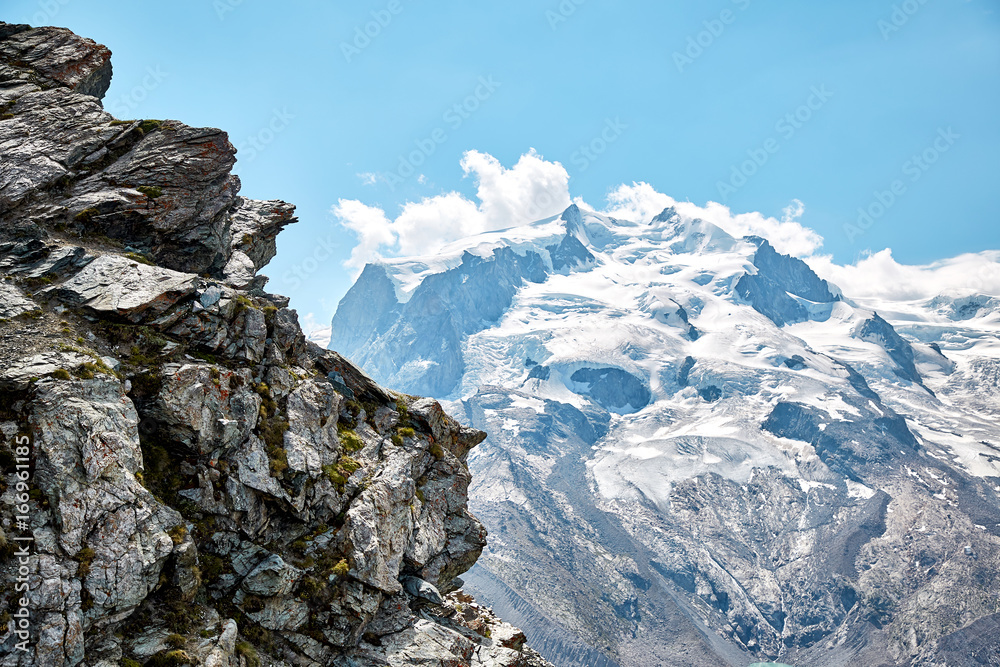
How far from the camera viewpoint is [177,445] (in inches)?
952

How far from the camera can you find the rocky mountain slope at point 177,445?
1973cm

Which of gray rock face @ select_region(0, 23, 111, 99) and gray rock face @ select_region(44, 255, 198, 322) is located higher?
gray rock face @ select_region(0, 23, 111, 99)

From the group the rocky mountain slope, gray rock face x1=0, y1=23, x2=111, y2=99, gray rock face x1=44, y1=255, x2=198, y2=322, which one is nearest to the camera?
the rocky mountain slope

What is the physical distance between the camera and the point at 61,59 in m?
35.8

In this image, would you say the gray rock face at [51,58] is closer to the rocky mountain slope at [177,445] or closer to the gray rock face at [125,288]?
the rocky mountain slope at [177,445]

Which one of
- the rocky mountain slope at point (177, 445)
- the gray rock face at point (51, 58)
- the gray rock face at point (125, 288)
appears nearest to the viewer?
the rocky mountain slope at point (177, 445)

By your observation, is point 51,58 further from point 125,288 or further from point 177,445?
point 177,445

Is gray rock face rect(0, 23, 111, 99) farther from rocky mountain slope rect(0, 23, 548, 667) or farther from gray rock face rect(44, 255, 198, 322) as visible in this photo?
gray rock face rect(44, 255, 198, 322)

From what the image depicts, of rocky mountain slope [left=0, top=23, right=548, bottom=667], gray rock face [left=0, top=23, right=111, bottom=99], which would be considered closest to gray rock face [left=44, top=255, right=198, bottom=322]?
rocky mountain slope [left=0, top=23, right=548, bottom=667]

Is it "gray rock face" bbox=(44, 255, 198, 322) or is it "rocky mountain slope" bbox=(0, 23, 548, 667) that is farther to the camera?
"gray rock face" bbox=(44, 255, 198, 322)

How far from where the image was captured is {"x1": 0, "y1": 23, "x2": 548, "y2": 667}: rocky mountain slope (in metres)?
19.7

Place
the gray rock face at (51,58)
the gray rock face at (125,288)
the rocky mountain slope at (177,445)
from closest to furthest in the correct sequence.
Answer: the rocky mountain slope at (177,445), the gray rock face at (125,288), the gray rock face at (51,58)

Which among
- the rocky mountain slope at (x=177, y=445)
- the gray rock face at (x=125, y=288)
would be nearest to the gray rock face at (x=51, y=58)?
the rocky mountain slope at (x=177, y=445)

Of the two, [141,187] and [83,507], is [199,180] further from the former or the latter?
[83,507]
